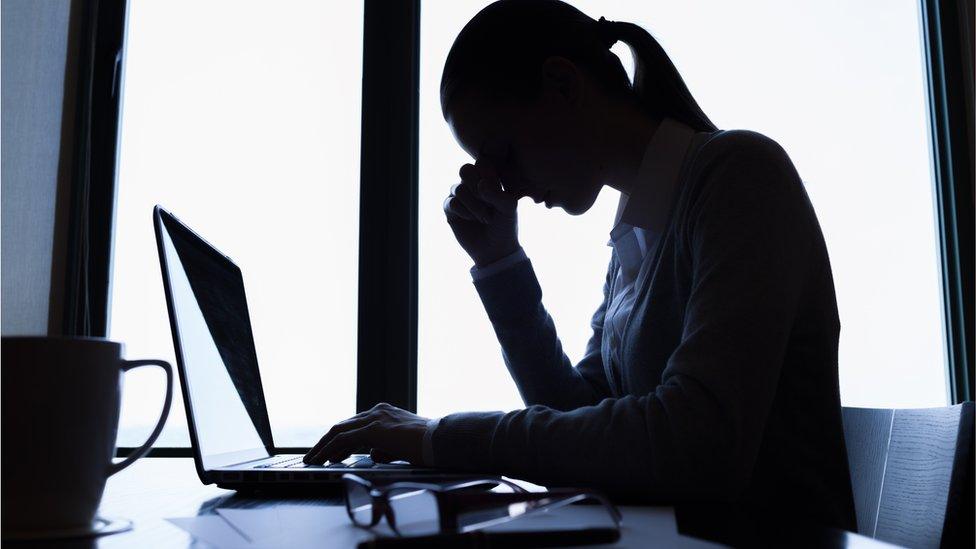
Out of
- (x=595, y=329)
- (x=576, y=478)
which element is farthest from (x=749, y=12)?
(x=576, y=478)

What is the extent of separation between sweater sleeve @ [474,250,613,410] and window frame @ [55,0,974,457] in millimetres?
521

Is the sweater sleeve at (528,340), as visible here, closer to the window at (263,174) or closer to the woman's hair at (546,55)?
the woman's hair at (546,55)

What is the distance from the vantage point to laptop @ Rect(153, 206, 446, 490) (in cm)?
76

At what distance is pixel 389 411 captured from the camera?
35.3 inches

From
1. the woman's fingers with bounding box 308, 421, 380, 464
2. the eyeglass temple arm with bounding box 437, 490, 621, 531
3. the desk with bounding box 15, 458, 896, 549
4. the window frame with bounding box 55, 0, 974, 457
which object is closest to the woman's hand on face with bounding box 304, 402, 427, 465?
the woman's fingers with bounding box 308, 421, 380, 464

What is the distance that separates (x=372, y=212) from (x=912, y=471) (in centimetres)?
123

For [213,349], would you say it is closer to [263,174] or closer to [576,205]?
[576,205]

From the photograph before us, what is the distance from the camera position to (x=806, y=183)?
1884mm

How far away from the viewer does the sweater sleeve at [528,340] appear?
48.7 inches

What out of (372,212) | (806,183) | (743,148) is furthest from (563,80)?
(806,183)

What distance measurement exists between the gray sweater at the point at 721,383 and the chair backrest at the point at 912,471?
0.08 metres

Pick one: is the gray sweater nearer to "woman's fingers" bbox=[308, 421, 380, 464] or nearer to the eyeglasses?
A: "woman's fingers" bbox=[308, 421, 380, 464]

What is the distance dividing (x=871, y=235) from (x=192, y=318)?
167 cm

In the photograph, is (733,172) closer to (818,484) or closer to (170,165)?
(818,484)
